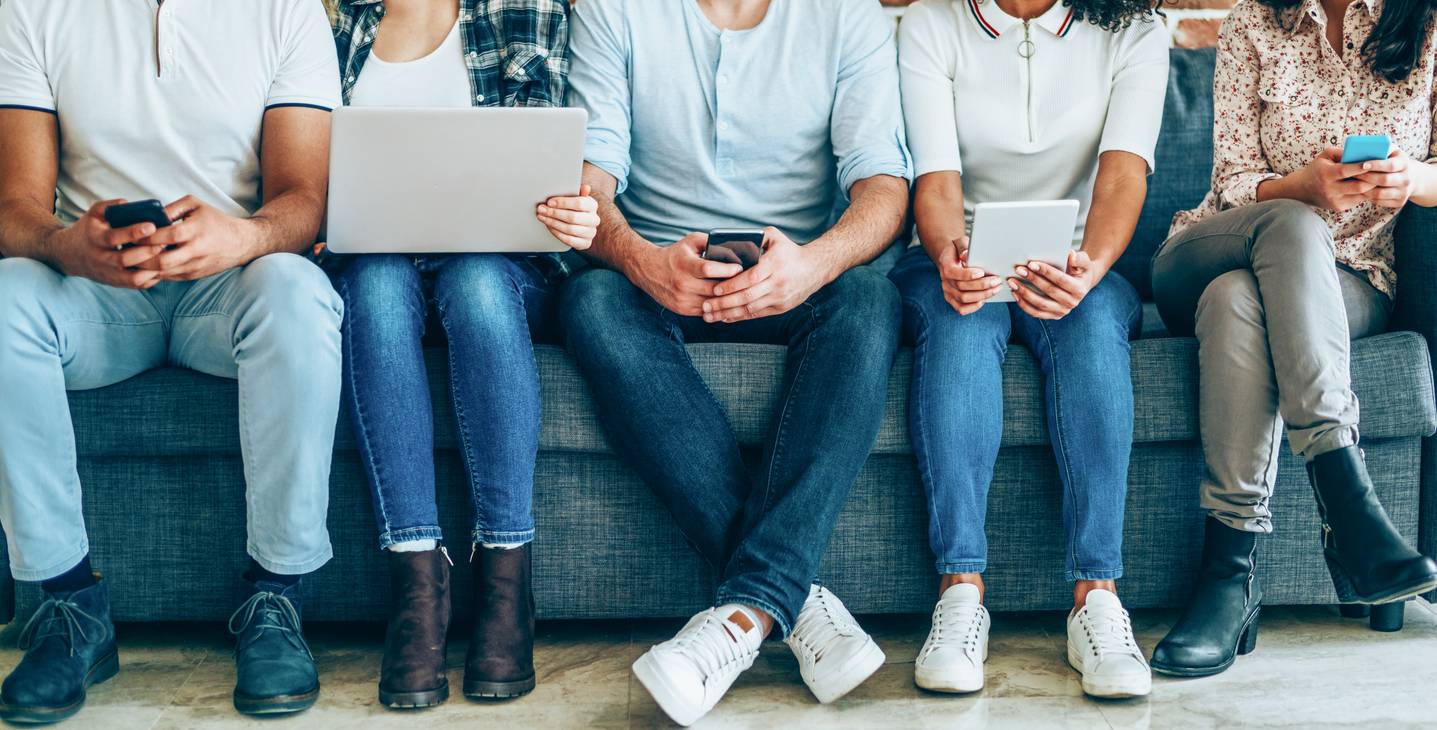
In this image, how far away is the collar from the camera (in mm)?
1759

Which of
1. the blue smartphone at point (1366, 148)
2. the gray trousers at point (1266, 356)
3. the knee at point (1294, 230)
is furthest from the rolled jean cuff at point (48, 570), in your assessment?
the blue smartphone at point (1366, 148)

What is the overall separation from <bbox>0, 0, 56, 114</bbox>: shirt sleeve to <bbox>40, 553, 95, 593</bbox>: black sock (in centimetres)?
57

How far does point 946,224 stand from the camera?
1651 millimetres

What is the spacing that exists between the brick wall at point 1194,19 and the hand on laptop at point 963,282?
0.94 meters

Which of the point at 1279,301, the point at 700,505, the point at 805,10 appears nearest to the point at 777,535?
the point at 700,505

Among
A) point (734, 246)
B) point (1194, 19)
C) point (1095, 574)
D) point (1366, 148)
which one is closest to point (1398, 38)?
point (1366, 148)

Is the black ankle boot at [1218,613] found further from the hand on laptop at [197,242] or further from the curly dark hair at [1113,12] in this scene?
the hand on laptop at [197,242]

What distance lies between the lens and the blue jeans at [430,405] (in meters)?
1.40

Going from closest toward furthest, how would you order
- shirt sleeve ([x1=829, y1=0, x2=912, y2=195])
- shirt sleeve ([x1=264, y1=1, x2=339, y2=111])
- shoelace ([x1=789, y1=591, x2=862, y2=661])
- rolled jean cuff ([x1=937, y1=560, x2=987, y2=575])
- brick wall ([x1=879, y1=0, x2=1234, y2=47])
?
shoelace ([x1=789, y1=591, x2=862, y2=661]) < rolled jean cuff ([x1=937, y1=560, x2=987, y2=575]) < shirt sleeve ([x1=264, y1=1, x2=339, y2=111]) < shirt sleeve ([x1=829, y1=0, x2=912, y2=195]) < brick wall ([x1=879, y1=0, x2=1234, y2=47])

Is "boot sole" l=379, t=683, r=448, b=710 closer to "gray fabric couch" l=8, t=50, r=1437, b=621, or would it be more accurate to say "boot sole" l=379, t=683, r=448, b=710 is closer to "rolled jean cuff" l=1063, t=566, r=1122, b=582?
"gray fabric couch" l=8, t=50, r=1437, b=621

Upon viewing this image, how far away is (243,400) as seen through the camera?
137cm

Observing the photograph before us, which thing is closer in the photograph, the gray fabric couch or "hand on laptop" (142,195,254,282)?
"hand on laptop" (142,195,254,282)

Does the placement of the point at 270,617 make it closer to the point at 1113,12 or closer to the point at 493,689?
the point at 493,689

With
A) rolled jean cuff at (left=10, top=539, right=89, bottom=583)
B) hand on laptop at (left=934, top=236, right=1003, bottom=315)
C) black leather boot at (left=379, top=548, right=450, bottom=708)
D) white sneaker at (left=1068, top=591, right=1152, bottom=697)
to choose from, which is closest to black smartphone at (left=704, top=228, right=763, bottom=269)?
hand on laptop at (left=934, top=236, right=1003, bottom=315)
